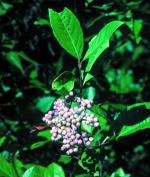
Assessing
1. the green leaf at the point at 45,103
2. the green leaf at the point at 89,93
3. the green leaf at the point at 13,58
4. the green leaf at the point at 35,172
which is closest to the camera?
the green leaf at the point at 35,172

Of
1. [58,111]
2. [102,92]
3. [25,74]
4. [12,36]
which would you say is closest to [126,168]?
[102,92]

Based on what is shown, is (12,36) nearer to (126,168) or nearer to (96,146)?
(126,168)

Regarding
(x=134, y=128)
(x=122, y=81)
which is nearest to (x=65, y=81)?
(x=134, y=128)

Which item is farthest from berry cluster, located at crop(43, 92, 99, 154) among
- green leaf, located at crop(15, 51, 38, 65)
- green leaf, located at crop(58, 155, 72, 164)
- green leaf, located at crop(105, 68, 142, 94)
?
green leaf, located at crop(105, 68, 142, 94)

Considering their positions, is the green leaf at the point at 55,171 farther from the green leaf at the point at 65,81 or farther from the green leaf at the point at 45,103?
the green leaf at the point at 45,103

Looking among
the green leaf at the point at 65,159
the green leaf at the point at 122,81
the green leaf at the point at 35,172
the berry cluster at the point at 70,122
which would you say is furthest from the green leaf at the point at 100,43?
the green leaf at the point at 122,81

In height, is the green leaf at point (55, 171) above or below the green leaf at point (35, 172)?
below

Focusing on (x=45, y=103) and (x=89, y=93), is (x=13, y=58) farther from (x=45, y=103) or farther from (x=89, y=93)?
(x=89, y=93)

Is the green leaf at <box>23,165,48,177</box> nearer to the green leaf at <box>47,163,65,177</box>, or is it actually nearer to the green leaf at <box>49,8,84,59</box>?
the green leaf at <box>47,163,65,177</box>

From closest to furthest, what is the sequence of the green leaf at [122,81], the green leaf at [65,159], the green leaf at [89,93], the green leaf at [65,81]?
the green leaf at [65,81], the green leaf at [89,93], the green leaf at [65,159], the green leaf at [122,81]
